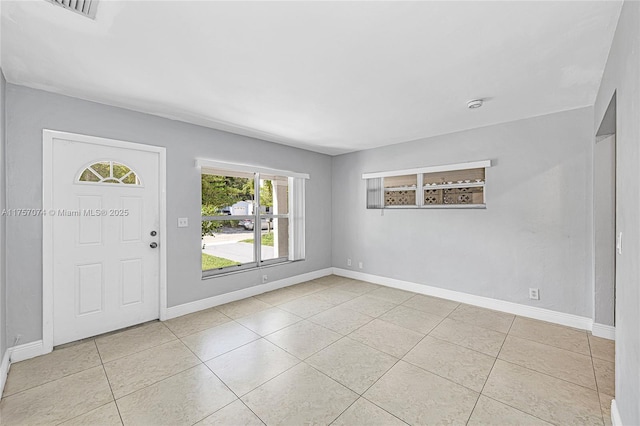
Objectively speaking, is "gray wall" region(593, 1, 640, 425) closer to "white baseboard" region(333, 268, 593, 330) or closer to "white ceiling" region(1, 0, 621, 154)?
"white ceiling" region(1, 0, 621, 154)

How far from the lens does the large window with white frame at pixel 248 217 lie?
4.01m

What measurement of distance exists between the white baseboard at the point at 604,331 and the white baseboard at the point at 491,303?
82 mm

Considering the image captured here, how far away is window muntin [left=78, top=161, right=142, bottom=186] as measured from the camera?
2.93 meters

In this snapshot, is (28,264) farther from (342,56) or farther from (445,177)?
(445,177)

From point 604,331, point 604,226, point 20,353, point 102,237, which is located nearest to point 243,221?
point 102,237

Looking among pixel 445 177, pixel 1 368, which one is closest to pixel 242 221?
pixel 1 368

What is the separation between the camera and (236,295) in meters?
4.15

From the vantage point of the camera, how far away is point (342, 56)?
6.83ft

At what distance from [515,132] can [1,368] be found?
5.63 metres

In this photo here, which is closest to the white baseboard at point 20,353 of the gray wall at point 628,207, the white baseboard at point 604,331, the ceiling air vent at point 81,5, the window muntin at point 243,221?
the window muntin at point 243,221

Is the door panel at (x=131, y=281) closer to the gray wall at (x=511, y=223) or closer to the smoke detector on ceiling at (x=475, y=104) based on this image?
the gray wall at (x=511, y=223)

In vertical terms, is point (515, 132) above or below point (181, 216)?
above

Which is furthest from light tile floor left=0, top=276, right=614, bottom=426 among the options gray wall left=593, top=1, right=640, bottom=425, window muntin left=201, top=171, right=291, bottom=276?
window muntin left=201, top=171, right=291, bottom=276

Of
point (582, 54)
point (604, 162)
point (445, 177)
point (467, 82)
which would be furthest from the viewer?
point (445, 177)
